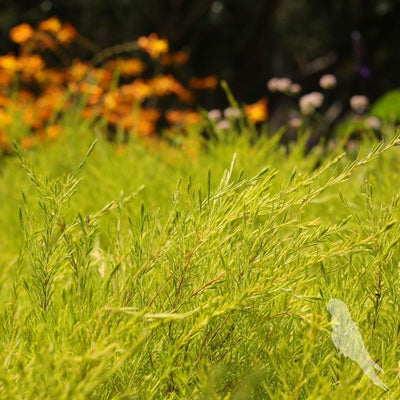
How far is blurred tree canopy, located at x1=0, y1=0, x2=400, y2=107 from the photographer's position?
5.82 metres

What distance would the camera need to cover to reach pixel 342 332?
1.91 feet

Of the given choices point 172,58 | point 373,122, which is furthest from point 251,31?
point 373,122

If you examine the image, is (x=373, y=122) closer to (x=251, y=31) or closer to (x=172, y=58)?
(x=172, y=58)

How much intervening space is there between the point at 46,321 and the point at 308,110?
216cm

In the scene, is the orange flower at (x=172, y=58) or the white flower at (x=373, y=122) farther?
the orange flower at (x=172, y=58)

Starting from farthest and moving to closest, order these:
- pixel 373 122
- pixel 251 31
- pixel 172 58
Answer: pixel 251 31
pixel 172 58
pixel 373 122

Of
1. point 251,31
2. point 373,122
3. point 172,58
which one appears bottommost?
point 251,31

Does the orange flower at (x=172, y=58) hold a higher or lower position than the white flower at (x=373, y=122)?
higher

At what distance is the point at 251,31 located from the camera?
6805 mm

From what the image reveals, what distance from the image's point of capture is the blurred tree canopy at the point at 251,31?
5.82 meters

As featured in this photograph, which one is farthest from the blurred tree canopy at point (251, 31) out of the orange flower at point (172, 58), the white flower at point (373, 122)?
the white flower at point (373, 122)

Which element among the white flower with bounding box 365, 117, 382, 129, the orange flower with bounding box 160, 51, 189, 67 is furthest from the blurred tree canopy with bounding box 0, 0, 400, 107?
the white flower with bounding box 365, 117, 382, 129

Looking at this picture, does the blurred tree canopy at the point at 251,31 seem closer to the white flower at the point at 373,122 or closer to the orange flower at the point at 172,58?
the orange flower at the point at 172,58

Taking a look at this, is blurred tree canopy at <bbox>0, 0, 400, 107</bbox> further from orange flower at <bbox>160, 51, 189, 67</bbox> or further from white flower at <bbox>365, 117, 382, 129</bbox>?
white flower at <bbox>365, 117, 382, 129</bbox>
